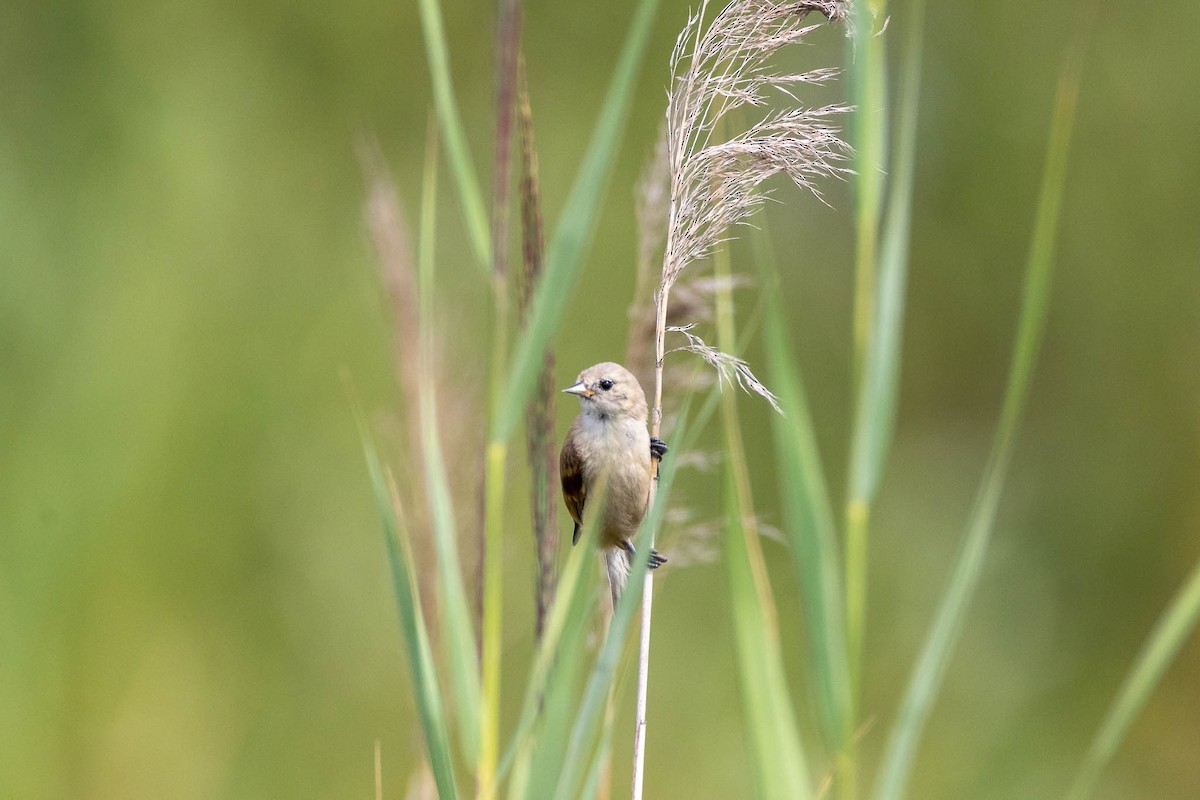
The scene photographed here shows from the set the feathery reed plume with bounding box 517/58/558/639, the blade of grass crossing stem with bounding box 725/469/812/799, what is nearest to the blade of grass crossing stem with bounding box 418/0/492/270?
the feathery reed plume with bounding box 517/58/558/639

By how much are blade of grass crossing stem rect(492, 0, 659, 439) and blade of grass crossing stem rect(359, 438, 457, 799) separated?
4.6 inches

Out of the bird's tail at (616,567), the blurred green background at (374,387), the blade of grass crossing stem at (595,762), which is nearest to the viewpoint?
the blade of grass crossing stem at (595,762)

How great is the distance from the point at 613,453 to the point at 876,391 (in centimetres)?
97

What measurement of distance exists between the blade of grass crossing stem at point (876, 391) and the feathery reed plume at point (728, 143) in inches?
9.6

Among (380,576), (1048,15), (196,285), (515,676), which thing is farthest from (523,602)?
(1048,15)

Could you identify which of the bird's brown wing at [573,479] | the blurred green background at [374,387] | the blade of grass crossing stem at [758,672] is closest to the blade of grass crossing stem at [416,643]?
the blade of grass crossing stem at [758,672]

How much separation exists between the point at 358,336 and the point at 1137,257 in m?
2.85

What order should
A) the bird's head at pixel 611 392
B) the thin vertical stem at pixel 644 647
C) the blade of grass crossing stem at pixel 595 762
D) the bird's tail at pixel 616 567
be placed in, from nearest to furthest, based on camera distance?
the blade of grass crossing stem at pixel 595 762 < the thin vertical stem at pixel 644 647 < the bird's tail at pixel 616 567 < the bird's head at pixel 611 392

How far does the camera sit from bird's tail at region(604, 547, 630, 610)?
184 centimetres

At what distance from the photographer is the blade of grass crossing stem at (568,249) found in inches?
38.0

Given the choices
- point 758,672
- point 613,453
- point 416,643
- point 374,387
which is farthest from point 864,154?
point 374,387

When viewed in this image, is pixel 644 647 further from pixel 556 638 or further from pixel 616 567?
pixel 616 567

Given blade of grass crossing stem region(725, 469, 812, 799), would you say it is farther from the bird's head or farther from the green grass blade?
the bird's head

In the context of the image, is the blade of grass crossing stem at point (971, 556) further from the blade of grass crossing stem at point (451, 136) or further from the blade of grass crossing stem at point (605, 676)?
the blade of grass crossing stem at point (451, 136)
